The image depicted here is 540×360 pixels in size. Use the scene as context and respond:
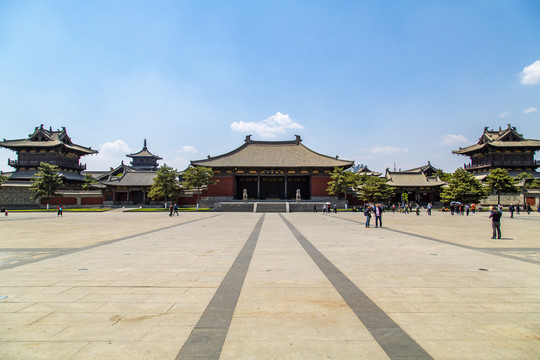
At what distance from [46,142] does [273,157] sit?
39.6 meters

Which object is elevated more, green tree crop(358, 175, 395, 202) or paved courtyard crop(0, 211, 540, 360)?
green tree crop(358, 175, 395, 202)

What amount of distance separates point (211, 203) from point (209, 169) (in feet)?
18.7

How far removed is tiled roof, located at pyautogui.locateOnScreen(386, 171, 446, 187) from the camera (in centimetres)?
5122

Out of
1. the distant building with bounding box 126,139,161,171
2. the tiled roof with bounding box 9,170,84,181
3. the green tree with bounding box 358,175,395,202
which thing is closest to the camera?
the green tree with bounding box 358,175,395,202

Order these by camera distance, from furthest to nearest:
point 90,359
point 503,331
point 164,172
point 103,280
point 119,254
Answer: point 164,172
point 119,254
point 103,280
point 503,331
point 90,359

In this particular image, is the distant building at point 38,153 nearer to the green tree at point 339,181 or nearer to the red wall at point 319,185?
the red wall at point 319,185

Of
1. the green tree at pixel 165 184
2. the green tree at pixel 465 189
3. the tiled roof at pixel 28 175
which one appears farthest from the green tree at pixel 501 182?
the tiled roof at pixel 28 175

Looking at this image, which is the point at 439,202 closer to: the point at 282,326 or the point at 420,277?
the point at 420,277

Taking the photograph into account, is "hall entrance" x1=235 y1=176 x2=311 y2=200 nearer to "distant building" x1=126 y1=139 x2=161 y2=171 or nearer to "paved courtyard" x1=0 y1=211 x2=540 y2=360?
"paved courtyard" x1=0 y1=211 x2=540 y2=360

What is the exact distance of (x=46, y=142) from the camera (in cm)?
5069

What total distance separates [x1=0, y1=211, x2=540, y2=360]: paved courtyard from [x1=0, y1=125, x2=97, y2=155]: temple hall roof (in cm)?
5204

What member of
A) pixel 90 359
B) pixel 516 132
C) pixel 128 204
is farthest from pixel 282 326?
pixel 516 132

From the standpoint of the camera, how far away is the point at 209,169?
41.8 metres

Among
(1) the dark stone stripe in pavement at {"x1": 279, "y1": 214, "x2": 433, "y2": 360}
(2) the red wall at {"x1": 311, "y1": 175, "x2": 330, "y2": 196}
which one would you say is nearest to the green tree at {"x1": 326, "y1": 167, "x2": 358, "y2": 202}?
(2) the red wall at {"x1": 311, "y1": 175, "x2": 330, "y2": 196}
